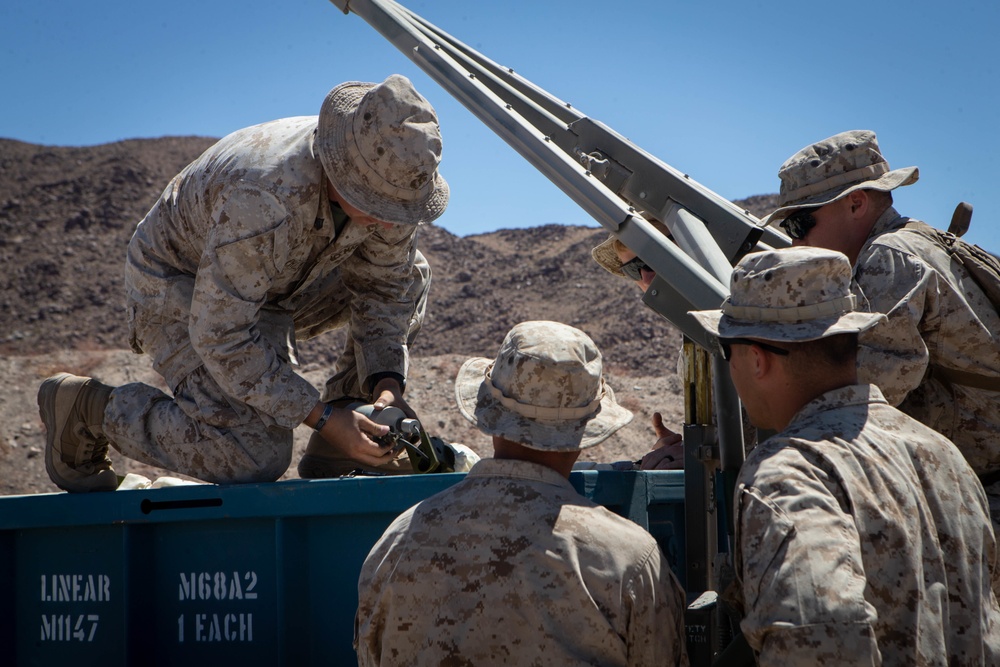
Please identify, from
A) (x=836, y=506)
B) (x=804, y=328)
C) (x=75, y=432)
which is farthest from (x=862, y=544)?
(x=75, y=432)

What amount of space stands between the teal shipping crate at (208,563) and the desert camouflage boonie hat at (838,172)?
3.30 feet

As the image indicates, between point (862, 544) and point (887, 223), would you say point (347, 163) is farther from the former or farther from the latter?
point (862, 544)

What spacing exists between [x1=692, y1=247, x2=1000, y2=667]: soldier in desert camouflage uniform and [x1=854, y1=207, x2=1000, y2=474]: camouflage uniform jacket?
2.47ft

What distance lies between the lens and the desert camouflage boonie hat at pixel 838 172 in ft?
10.3

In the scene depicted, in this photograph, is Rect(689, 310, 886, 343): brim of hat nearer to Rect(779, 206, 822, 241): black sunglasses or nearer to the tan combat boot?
Rect(779, 206, 822, 241): black sunglasses

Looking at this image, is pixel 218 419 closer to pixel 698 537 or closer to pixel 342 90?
pixel 342 90

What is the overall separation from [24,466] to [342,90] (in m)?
9.04

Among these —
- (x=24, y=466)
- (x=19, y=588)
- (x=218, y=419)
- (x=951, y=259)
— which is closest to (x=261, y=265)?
(x=218, y=419)

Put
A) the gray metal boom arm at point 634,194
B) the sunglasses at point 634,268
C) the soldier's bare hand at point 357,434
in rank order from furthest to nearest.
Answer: the sunglasses at point 634,268 → the soldier's bare hand at point 357,434 → the gray metal boom arm at point 634,194

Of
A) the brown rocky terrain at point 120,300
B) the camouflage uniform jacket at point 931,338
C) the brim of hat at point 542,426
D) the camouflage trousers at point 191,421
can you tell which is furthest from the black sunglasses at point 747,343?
the brown rocky terrain at point 120,300

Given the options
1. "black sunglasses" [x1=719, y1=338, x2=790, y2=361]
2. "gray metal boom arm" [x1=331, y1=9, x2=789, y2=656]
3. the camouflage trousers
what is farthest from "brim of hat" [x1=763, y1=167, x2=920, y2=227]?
the camouflage trousers

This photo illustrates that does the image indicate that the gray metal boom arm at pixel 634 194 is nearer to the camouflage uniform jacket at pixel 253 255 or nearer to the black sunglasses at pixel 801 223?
the black sunglasses at pixel 801 223

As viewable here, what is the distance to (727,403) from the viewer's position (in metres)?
2.43

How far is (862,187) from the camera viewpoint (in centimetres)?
312
